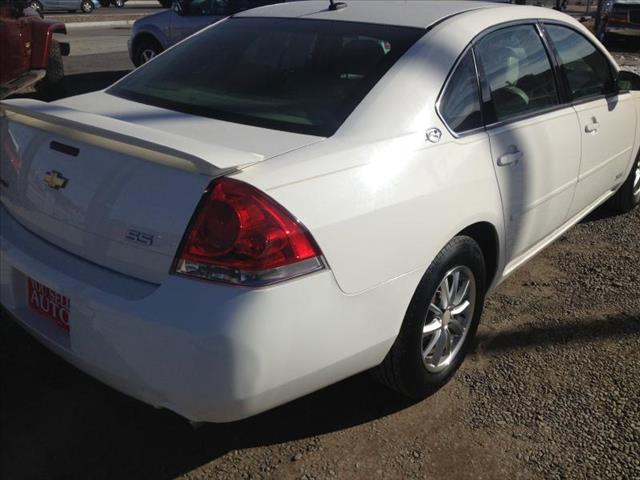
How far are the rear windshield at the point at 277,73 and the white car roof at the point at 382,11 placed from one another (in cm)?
8

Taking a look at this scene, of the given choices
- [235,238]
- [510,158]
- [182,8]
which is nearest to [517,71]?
[510,158]

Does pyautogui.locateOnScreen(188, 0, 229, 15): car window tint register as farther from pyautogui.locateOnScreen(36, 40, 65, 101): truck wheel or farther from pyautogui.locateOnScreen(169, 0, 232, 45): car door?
pyautogui.locateOnScreen(36, 40, 65, 101): truck wheel

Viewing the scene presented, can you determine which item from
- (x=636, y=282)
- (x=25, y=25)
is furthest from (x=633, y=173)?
(x=25, y=25)

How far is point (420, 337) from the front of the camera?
8.98 ft

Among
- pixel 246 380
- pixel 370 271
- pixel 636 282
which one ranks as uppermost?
pixel 370 271

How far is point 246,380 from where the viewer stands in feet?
6.89

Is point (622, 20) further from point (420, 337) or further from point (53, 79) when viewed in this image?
point (420, 337)

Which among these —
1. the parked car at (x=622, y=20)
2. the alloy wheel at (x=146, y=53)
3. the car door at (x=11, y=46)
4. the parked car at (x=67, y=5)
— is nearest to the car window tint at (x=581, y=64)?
the car door at (x=11, y=46)

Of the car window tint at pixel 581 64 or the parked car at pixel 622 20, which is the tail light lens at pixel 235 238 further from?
the parked car at pixel 622 20

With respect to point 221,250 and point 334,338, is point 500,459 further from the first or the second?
point 221,250

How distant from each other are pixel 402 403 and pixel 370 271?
879 mm

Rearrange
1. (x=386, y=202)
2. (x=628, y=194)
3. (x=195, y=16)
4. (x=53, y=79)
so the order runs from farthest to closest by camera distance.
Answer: (x=195, y=16), (x=53, y=79), (x=628, y=194), (x=386, y=202)

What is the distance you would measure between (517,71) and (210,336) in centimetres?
224

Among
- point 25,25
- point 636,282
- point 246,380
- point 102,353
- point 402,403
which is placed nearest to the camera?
point 246,380
